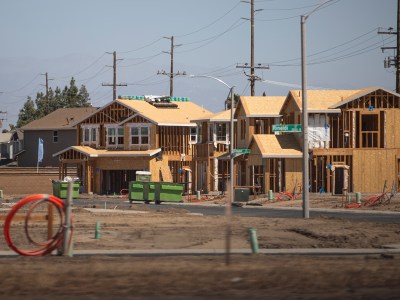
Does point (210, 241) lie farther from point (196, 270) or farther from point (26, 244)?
point (196, 270)

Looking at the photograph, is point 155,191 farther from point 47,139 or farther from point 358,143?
point 47,139

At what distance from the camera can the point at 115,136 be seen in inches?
3167

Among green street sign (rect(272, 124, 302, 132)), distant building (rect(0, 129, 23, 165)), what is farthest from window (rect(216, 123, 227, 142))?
distant building (rect(0, 129, 23, 165))

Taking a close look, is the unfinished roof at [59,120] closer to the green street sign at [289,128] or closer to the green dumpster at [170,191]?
the green dumpster at [170,191]

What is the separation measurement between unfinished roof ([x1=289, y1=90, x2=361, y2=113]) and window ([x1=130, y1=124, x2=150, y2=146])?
1864 cm

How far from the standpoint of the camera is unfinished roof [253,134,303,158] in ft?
197

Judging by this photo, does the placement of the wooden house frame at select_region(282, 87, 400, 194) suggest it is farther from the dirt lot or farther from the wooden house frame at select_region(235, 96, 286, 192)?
the dirt lot

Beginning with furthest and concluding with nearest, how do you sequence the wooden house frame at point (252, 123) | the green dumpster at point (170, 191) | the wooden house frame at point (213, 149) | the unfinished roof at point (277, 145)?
the wooden house frame at point (213, 149) → the wooden house frame at point (252, 123) → the unfinished roof at point (277, 145) → the green dumpster at point (170, 191)

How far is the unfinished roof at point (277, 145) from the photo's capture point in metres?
60.2

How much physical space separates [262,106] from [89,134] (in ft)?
66.4

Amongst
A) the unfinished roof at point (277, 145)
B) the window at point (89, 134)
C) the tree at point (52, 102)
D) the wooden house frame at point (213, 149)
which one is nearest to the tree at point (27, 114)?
the tree at point (52, 102)

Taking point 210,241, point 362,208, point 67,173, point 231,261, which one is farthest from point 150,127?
point 231,261

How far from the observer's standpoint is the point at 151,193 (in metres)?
56.2

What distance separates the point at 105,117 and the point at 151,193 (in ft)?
87.5
